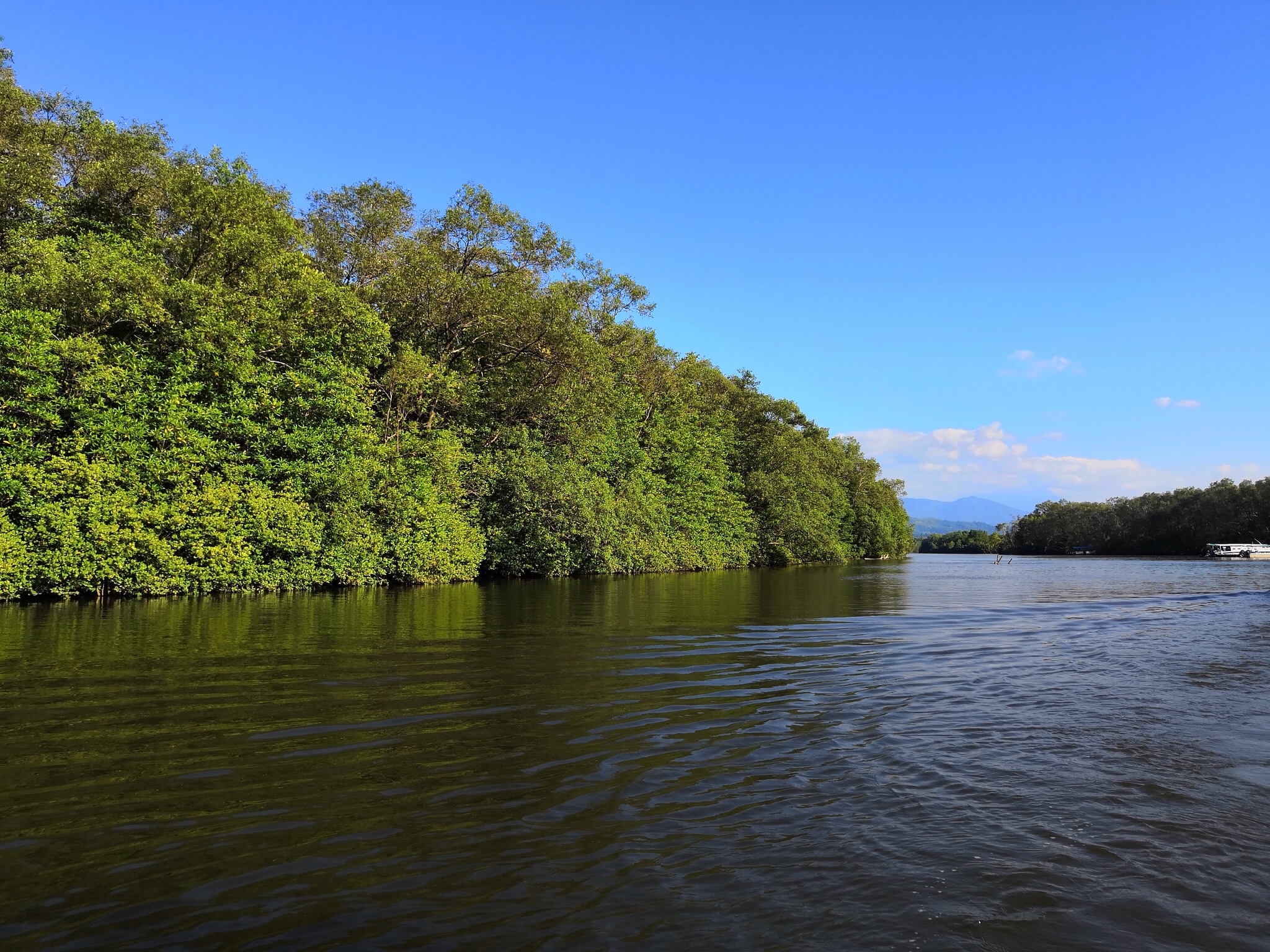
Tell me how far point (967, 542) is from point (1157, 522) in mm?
59972

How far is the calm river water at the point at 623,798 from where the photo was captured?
12.6 ft

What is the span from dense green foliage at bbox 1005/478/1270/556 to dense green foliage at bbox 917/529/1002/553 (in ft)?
48.8

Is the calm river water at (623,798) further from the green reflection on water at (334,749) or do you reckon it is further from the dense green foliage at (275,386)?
the dense green foliage at (275,386)

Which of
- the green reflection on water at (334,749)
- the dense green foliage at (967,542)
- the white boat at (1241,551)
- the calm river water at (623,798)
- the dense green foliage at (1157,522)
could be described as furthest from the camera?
the dense green foliage at (967,542)

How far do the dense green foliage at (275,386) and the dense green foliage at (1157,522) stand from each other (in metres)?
111

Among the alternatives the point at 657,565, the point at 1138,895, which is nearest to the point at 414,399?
the point at 657,565

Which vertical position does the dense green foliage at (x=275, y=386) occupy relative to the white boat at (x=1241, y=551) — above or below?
above

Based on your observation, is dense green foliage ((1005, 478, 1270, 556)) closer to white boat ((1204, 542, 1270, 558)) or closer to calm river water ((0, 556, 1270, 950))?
white boat ((1204, 542, 1270, 558))

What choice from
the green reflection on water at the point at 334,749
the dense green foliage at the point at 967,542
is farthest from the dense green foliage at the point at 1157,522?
the green reflection on water at the point at 334,749

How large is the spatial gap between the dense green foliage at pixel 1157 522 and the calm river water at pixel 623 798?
125938 mm

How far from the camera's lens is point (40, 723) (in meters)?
7.40

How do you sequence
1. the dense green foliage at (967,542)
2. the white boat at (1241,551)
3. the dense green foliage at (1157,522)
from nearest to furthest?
the white boat at (1241,551) → the dense green foliage at (1157,522) → the dense green foliage at (967,542)

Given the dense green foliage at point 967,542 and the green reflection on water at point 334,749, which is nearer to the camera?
the green reflection on water at point 334,749

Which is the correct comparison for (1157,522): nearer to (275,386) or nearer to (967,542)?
(967,542)
